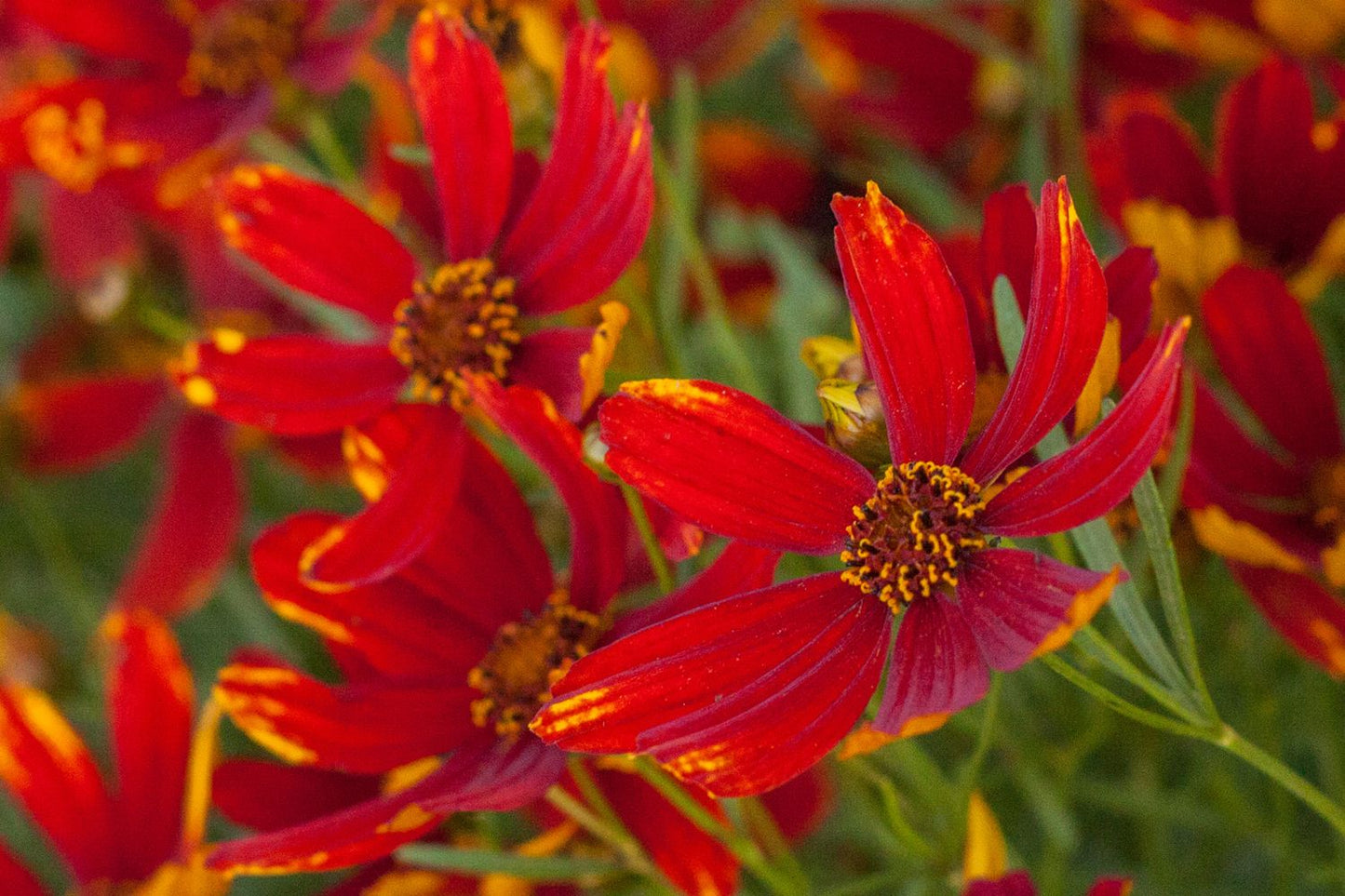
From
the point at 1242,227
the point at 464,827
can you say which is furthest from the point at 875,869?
the point at 1242,227

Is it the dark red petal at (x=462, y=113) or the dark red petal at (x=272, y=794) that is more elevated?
the dark red petal at (x=462, y=113)

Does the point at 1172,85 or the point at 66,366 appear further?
the point at 66,366

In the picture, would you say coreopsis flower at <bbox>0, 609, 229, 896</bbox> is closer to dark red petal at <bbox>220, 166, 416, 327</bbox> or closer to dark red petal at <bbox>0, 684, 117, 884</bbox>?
dark red petal at <bbox>0, 684, 117, 884</bbox>

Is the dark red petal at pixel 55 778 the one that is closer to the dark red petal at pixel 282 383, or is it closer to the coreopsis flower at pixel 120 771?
the coreopsis flower at pixel 120 771

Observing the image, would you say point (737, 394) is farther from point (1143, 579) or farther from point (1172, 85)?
point (1172, 85)

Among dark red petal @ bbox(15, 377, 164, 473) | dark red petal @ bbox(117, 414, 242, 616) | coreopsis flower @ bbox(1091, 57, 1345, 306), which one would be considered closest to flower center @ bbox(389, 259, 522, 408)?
coreopsis flower @ bbox(1091, 57, 1345, 306)

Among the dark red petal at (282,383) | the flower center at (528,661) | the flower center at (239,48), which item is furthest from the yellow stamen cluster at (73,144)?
the flower center at (528,661)
